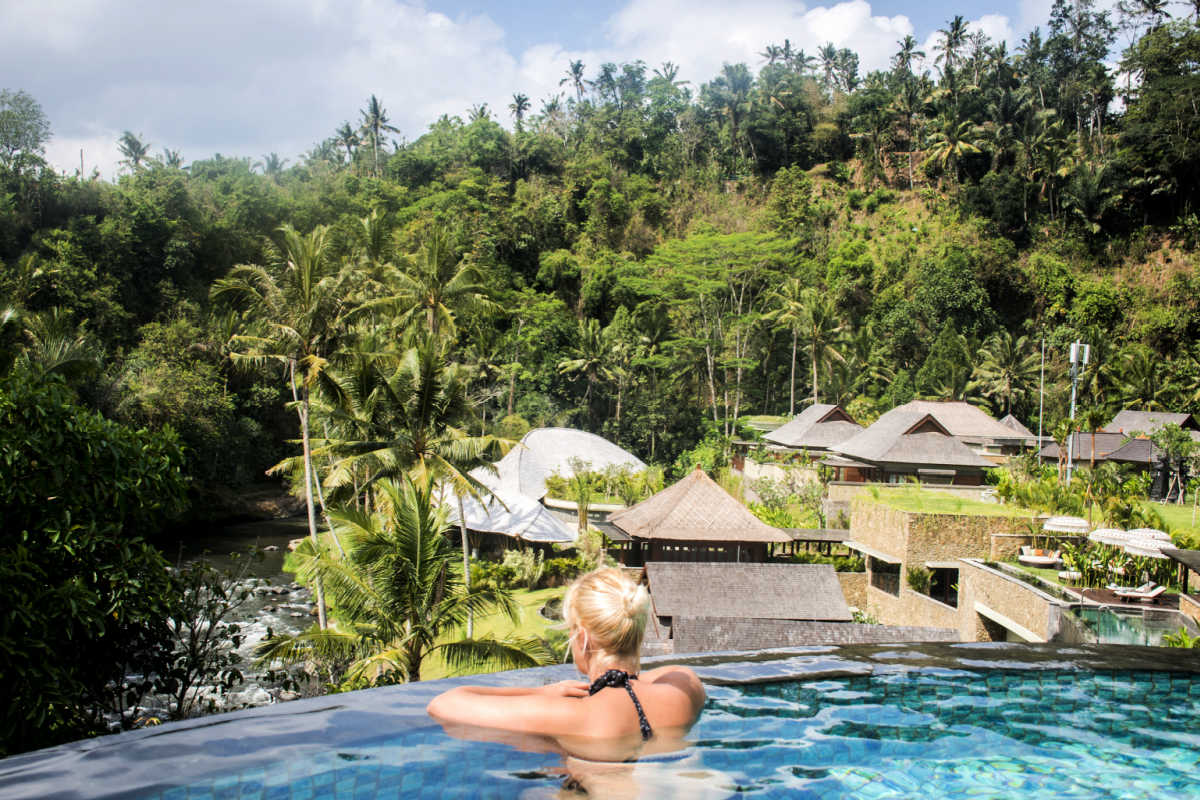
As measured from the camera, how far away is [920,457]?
24.3 meters

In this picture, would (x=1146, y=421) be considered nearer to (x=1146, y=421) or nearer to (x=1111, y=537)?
(x=1146, y=421)

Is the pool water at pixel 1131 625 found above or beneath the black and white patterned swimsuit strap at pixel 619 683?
beneath

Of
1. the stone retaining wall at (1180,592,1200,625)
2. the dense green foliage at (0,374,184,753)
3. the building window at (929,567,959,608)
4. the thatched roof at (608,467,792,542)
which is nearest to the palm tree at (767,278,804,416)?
the thatched roof at (608,467,792,542)

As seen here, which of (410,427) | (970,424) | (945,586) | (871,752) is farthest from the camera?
(970,424)

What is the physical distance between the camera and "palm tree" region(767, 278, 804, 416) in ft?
130

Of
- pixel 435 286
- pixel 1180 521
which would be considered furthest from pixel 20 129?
pixel 1180 521

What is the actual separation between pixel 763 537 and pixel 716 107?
46.9 metres

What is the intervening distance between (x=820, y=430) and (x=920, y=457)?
242 inches

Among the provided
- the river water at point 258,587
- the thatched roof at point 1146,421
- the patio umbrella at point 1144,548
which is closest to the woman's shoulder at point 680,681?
the river water at point 258,587

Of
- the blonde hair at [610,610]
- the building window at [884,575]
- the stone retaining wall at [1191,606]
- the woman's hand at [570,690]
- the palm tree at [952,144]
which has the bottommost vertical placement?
the building window at [884,575]

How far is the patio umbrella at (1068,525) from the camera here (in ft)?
49.8

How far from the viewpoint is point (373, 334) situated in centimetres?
2145

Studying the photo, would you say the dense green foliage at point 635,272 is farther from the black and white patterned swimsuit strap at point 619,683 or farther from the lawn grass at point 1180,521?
the black and white patterned swimsuit strap at point 619,683

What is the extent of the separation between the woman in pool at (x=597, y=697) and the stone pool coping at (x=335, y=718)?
0.22 meters
